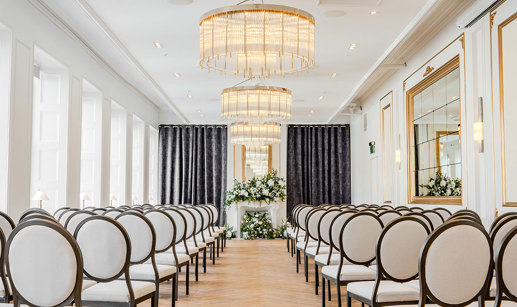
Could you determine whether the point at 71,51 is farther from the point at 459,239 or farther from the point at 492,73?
the point at 459,239

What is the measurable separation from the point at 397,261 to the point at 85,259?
6.53ft

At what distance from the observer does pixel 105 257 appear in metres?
3.45

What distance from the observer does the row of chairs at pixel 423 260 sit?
2699mm

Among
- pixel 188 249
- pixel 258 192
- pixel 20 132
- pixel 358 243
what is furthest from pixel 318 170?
pixel 358 243

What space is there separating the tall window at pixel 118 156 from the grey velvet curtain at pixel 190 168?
12.3 ft

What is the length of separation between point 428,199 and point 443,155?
0.91 metres

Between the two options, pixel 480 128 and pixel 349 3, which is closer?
pixel 480 128

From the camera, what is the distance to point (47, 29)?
7562 millimetres

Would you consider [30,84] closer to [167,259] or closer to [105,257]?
[167,259]

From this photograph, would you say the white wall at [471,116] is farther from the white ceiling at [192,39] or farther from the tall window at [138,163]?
the tall window at [138,163]

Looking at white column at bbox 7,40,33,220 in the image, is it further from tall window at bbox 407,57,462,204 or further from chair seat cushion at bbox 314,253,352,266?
tall window at bbox 407,57,462,204

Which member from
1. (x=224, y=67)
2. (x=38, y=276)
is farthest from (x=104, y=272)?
(x=224, y=67)

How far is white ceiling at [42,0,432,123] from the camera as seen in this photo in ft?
23.0

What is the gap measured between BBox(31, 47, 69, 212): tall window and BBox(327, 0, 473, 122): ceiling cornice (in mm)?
5246
